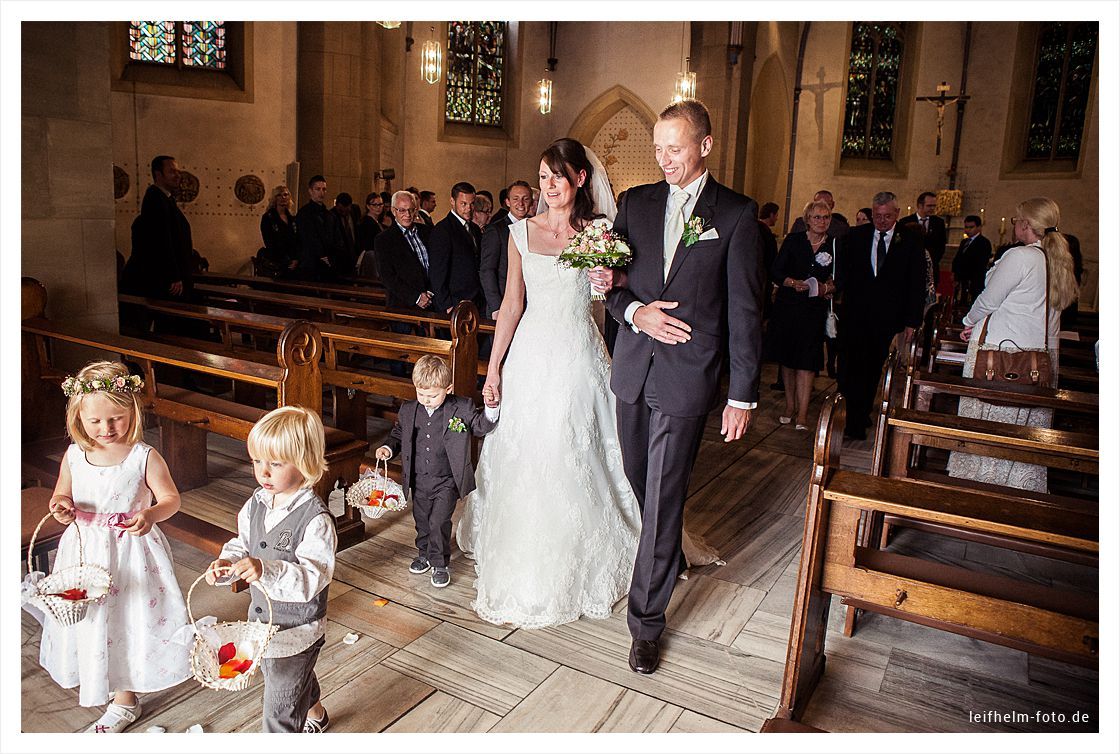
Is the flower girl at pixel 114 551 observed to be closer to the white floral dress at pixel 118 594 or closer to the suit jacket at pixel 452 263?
the white floral dress at pixel 118 594

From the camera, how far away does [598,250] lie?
2.60m

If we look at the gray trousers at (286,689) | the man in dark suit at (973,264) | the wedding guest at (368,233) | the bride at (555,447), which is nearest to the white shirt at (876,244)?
the bride at (555,447)

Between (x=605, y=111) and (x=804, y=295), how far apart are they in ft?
32.7

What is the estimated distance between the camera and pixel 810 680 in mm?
2686

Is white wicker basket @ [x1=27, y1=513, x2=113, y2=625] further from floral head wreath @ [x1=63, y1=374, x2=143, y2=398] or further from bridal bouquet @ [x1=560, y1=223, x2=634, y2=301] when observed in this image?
bridal bouquet @ [x1=560, y1=223, x2=634, y2=301]

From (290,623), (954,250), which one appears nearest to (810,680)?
(290,623)

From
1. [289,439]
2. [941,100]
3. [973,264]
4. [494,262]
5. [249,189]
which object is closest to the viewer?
[289,439]

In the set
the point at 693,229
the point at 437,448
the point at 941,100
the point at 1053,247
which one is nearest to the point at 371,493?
the point at 437,448

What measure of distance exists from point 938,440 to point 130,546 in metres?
2.95

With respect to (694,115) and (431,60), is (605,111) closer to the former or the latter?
(431,60)

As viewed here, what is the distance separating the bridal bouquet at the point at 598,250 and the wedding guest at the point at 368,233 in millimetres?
7112

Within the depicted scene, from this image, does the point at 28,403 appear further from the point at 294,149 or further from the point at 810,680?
the point at 294,149

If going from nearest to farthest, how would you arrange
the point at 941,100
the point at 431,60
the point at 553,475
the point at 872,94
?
the point at 553,475, the point at 431,60, the point at 941,100, the point at 872,94

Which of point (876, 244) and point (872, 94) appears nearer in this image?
point (876, 244)
